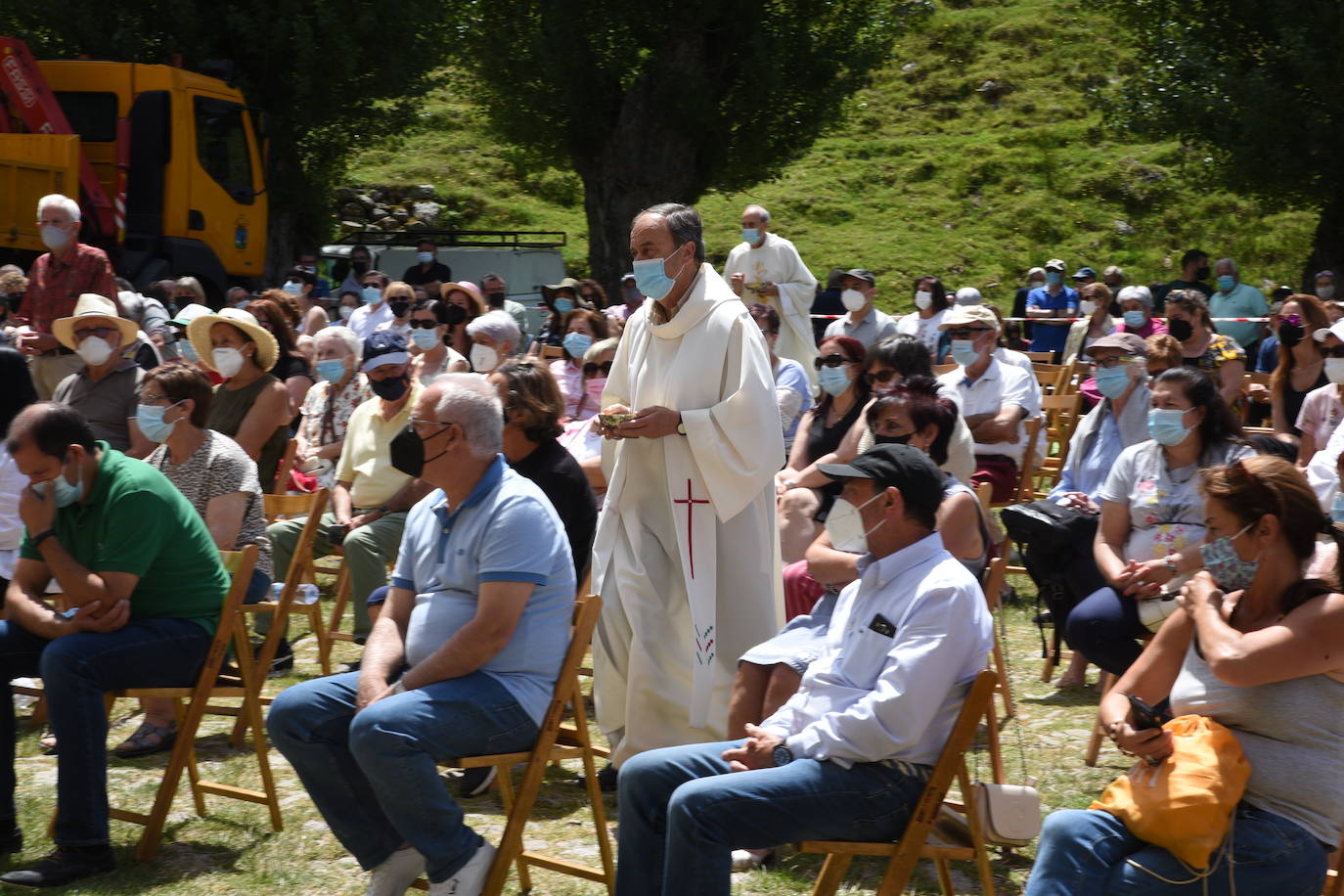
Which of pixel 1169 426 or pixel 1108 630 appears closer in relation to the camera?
pixel 1108 630

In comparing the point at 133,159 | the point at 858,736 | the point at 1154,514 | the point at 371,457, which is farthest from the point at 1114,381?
the point at 133,159

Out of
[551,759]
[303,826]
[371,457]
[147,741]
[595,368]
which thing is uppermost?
[595,368]

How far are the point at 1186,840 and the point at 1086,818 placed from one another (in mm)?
212

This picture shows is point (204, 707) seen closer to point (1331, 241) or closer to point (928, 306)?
point (928, 306)

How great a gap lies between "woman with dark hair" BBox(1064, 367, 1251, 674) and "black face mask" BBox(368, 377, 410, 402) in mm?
3209

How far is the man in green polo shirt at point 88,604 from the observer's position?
4.29m

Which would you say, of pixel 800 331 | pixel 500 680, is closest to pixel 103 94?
pixel 800 331

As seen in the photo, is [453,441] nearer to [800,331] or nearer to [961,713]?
[961,713]

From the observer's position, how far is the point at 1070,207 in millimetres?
28031

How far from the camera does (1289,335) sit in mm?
8219

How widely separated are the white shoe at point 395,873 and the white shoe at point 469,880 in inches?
5.0

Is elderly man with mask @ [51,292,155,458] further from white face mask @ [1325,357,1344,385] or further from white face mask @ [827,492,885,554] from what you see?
white face mask @ [1325,357,1344,385]

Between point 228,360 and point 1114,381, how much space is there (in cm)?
419

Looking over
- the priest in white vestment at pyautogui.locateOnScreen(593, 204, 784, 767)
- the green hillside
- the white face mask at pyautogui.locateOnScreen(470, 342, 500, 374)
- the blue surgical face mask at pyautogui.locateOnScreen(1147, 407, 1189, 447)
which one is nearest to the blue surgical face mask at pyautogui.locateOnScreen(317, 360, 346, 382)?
the white face mask at pyautogui.locateOnScreen(470, 342, 500, 374)
